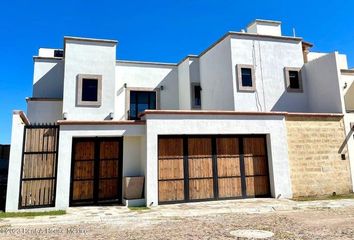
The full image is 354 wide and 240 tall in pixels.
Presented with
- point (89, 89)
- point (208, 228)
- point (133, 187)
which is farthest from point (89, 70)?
point (208, 228)

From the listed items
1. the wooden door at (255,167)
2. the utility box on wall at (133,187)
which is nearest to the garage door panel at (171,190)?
the utility box on wall at (133,187)

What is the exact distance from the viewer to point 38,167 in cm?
1079

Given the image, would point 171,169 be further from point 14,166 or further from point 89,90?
point 89,90

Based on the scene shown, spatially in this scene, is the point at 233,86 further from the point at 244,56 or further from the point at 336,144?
the point at 336,144

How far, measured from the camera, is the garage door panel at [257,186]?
12875 mm

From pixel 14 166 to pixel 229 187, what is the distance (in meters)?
8.77

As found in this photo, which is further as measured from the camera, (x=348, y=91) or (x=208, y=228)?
(x=348, y=91)

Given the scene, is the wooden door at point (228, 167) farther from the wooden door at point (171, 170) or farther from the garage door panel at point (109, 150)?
the garage door panel at point (109, 150)

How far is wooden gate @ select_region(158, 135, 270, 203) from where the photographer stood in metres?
12.0

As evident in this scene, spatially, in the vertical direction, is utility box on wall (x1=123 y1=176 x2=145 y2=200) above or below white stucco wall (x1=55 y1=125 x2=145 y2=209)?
below

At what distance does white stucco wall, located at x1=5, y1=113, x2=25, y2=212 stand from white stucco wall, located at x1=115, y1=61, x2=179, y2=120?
24.0 ft

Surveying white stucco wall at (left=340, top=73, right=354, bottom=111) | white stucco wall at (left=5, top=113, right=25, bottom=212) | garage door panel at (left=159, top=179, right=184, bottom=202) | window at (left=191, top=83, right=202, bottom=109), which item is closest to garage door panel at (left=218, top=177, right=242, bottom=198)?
garage door panel at (left=159, top=179, right=184, bottom=202)

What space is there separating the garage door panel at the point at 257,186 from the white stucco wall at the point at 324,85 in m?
5.89

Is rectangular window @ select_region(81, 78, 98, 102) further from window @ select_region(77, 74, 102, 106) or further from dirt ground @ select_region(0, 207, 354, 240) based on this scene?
dirt ground @ select_region(0, 207, 354, 240)
